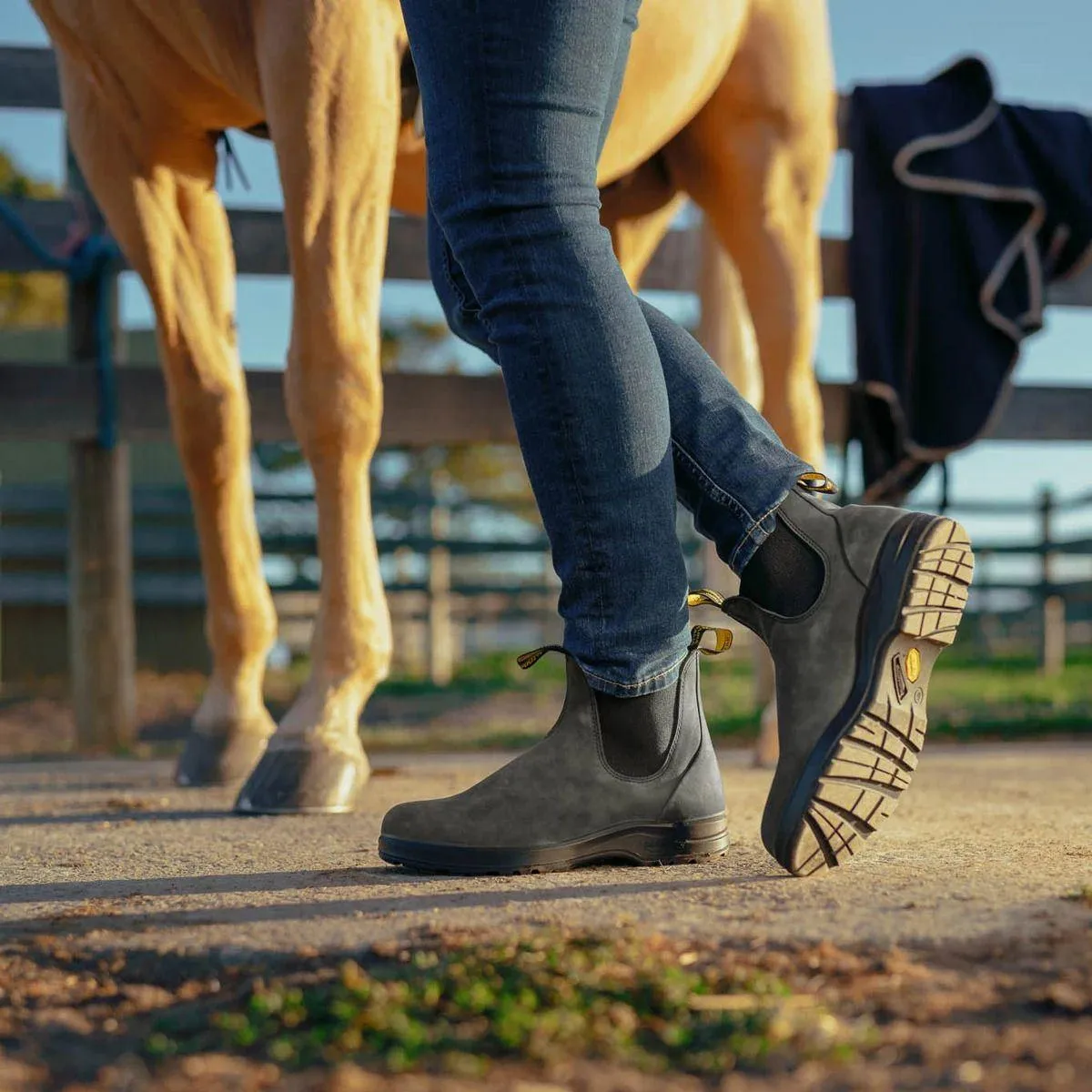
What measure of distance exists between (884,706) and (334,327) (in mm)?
1055

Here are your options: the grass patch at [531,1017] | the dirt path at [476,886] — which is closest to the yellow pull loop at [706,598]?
the dirt path at [476,886]

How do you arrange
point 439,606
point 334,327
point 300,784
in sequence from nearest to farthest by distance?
point 300,784
point 334,327
point 439,606

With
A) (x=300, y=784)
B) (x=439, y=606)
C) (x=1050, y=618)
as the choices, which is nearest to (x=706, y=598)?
(x=300, y=784)

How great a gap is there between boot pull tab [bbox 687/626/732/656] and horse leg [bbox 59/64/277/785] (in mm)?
1234

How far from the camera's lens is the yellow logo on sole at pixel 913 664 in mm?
1196

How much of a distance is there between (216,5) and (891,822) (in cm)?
144

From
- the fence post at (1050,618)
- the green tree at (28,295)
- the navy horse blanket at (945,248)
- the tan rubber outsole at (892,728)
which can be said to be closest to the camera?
the tan rubber outsole at (892,728)

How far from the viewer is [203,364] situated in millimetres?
2326

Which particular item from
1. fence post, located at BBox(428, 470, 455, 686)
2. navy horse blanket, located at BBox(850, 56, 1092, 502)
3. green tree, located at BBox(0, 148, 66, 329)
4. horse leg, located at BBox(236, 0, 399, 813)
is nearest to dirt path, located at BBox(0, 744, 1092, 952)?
horse leg, located at BBox(236, 0, 399, 813)

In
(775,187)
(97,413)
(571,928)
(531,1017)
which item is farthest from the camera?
(97,413)

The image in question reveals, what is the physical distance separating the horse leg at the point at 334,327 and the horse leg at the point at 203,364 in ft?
1.47

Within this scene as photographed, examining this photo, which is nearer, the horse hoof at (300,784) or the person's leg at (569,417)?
the person's leg at (569,417)

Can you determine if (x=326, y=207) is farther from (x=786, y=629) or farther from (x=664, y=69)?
(x=786, y=629)

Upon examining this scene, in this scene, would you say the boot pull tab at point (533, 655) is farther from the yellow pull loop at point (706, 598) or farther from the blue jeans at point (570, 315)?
the yellow pull loop at point (706, 598)
